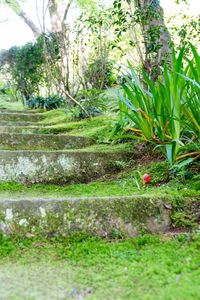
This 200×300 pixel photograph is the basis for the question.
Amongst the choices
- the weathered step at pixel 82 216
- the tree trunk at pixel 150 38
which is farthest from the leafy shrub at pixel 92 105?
the weathered step at pixel 82 216

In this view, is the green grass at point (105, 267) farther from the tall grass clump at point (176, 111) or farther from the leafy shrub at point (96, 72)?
the leafy shrub at point (96, 72)

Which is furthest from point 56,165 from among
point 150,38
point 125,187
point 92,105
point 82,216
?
point 92,105

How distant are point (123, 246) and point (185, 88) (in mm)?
962

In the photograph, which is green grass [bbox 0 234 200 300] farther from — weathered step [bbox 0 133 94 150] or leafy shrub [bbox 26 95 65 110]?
leafy shrub [bbox 26 95 65 110]

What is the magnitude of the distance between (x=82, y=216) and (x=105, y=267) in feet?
1.00

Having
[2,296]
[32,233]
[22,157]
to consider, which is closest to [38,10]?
[22,157]

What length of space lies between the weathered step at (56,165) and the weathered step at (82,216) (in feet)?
1.93

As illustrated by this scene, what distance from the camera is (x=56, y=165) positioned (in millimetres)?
1968

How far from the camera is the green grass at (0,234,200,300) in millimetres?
878

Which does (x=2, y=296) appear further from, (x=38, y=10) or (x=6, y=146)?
(x=38, y=10)

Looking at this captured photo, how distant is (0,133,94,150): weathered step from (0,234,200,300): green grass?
4.23ft

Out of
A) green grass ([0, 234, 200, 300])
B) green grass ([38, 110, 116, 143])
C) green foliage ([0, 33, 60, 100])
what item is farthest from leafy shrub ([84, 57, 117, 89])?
green grass ([0, 234, 200, 300])

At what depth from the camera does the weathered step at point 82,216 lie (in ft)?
4.20

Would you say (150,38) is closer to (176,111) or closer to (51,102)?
(176,111)
